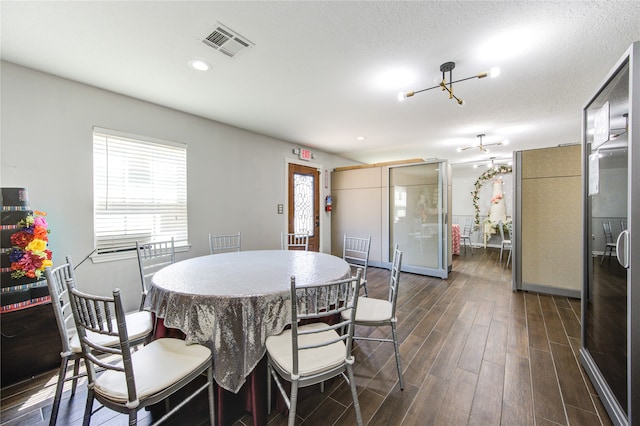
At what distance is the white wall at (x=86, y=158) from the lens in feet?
7.24

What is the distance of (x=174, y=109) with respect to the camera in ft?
10.5

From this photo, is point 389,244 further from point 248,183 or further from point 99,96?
point 99,96

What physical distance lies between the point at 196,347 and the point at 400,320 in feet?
7.12

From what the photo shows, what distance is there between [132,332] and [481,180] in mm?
8738

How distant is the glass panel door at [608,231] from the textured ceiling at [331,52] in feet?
2.10

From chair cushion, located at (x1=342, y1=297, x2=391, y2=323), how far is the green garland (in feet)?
22.3

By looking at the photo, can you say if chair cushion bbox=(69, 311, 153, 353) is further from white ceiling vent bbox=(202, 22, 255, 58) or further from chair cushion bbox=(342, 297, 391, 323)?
white ceiling vent bbox=(202, 22, 255, 58)

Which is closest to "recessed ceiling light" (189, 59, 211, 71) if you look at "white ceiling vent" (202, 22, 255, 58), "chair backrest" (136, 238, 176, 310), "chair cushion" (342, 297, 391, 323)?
"white ceiling vent" (202, 22, 255, 58)

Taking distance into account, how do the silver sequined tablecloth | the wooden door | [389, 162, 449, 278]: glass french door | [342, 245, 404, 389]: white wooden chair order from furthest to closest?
the wooden door < [389, 162, 449, 278]: glass french door < [342, 245, 404, 389]: white wooden chair < the silver sequined tablecloth

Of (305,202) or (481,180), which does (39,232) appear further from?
(481,180)

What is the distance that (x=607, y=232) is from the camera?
171 cm

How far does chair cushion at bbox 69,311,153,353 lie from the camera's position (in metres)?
1.49

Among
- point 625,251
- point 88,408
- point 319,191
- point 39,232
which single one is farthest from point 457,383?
point 319,191

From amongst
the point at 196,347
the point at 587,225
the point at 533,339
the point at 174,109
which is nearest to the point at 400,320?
the point at 533,339
